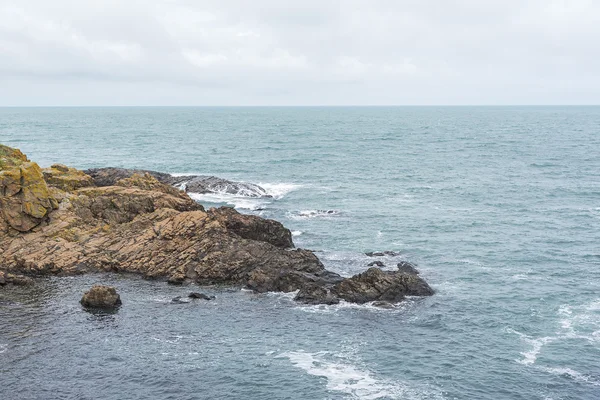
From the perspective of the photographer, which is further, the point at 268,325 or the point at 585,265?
the point at 585,265

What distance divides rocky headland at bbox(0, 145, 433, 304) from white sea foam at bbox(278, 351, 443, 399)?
464 inches

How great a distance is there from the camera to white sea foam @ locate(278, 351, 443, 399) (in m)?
44.9

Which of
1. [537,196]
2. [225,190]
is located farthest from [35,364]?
[537,196]

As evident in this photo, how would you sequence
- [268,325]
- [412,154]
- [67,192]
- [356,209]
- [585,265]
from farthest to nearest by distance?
[412,154], [356,209], [67,192], [585,265], [268,325]

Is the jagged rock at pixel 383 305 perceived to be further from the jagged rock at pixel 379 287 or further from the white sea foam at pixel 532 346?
the white sea foam at pixel 532 346

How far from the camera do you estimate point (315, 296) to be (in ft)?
204

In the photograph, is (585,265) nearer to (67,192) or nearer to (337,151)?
(67,192)

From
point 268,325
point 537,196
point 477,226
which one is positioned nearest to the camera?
point 268,325

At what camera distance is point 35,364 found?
48188 millimetres

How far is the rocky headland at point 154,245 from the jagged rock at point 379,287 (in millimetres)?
100

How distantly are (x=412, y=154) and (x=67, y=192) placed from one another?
12633 cm

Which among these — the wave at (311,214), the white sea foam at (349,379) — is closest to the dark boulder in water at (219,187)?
the wave at (311,214)

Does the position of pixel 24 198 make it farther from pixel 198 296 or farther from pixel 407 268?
pixel 407 268

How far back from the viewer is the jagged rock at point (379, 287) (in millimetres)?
62281
